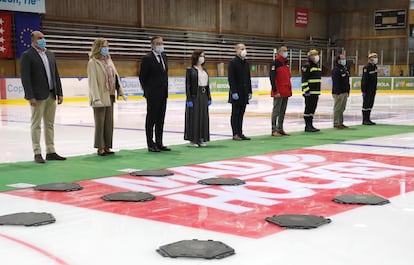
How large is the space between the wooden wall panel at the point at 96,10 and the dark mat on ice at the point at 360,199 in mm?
25409

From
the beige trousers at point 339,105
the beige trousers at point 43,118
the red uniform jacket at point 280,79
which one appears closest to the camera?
the beige trousers at point 43,118

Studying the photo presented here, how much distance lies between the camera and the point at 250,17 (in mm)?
39656

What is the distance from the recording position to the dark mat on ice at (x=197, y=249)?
143 inches

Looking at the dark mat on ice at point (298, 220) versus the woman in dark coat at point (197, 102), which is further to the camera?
the woman in dark coat at point (197, 102)

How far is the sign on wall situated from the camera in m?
43.2

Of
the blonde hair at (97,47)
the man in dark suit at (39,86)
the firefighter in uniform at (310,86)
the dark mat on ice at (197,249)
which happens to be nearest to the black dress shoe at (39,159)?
the man in dark suit at (39,86)

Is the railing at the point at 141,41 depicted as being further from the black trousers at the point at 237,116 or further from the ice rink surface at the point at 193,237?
the ice rink surface at the point at 193,237

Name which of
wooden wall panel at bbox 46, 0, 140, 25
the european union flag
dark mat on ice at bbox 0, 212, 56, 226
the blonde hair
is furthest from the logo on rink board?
wooden wall panel at bbox 46, 0, 140, 25

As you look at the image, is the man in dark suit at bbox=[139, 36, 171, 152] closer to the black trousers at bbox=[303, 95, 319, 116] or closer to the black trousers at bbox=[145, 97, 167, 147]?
the black trousers at bbox=[145, 97, 167, 147]

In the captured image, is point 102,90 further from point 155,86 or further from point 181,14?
point 181,14

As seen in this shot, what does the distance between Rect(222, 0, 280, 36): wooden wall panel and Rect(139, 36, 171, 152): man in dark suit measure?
95.9 feet

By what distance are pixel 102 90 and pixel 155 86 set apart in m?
→ 0.88

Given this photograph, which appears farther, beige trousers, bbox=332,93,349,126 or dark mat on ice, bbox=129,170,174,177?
beige trousers, bbox=332,93,349,126

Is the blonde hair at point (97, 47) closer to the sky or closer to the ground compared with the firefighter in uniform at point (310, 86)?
closer to the sky
